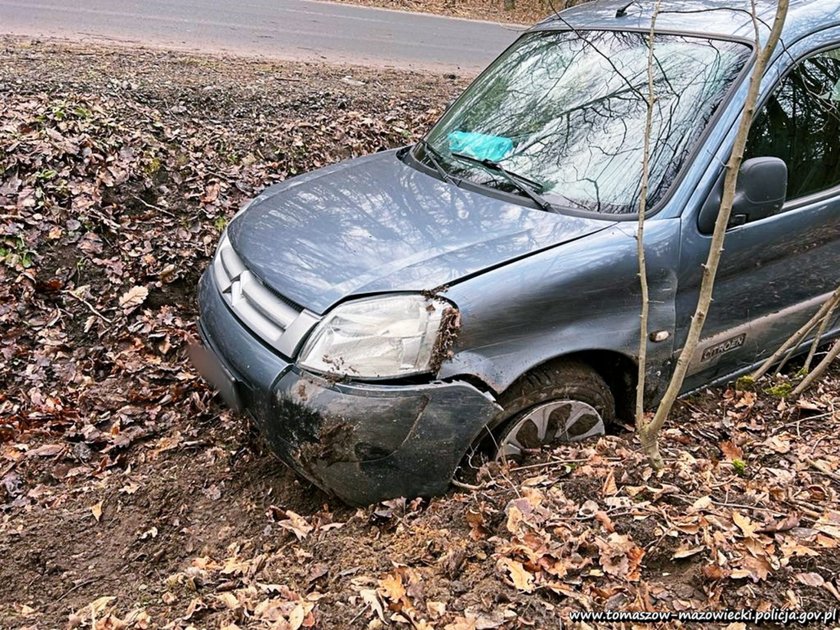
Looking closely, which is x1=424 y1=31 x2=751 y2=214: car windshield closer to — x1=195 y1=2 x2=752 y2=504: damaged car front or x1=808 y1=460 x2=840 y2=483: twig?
x1=195 y1=2 x2=752 y2=504: damaged car front

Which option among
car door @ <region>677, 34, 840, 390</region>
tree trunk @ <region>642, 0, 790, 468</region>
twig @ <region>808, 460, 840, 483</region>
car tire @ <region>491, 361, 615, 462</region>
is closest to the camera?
tree trunk @ <region>642, 0, 790, 468</region>

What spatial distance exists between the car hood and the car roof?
132 centimetres

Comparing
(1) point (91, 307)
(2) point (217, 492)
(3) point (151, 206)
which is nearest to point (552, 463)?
(2) point (217, 492)

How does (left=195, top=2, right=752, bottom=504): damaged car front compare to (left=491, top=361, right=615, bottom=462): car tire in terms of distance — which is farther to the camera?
(left=491, top=361, right=615, bottom=462): car tire

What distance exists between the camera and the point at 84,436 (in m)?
3.50

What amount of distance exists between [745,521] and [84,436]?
3098 millimetres

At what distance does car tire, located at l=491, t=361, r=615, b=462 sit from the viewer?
2.82 m

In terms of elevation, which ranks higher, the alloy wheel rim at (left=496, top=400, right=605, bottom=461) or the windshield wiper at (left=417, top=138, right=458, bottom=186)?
the windshield wiper at (left=417, top=138, right=458, bottom=186)

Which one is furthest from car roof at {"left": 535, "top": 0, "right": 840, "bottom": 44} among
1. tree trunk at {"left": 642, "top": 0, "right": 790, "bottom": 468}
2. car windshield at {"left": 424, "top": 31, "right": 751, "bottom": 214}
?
tree trunk at {"left": 642, "top": 0, "right": 790, "bottom": 468}

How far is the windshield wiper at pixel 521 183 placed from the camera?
10.0 ft

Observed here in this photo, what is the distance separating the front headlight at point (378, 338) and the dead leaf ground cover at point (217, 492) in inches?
22.6

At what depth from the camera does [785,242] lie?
10.8 ft

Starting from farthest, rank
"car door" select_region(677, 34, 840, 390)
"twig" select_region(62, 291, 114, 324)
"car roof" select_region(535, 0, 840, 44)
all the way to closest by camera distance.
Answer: "twig" select_region(62, 291, 114, 324) → "car roof" select_region(535, 0, 840, 44) → "car door" select_region(677, 34, 840, 390)

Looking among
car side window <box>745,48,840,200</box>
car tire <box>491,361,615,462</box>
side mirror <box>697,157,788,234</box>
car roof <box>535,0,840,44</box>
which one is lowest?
car tire <box>491,361,615,462</box>
